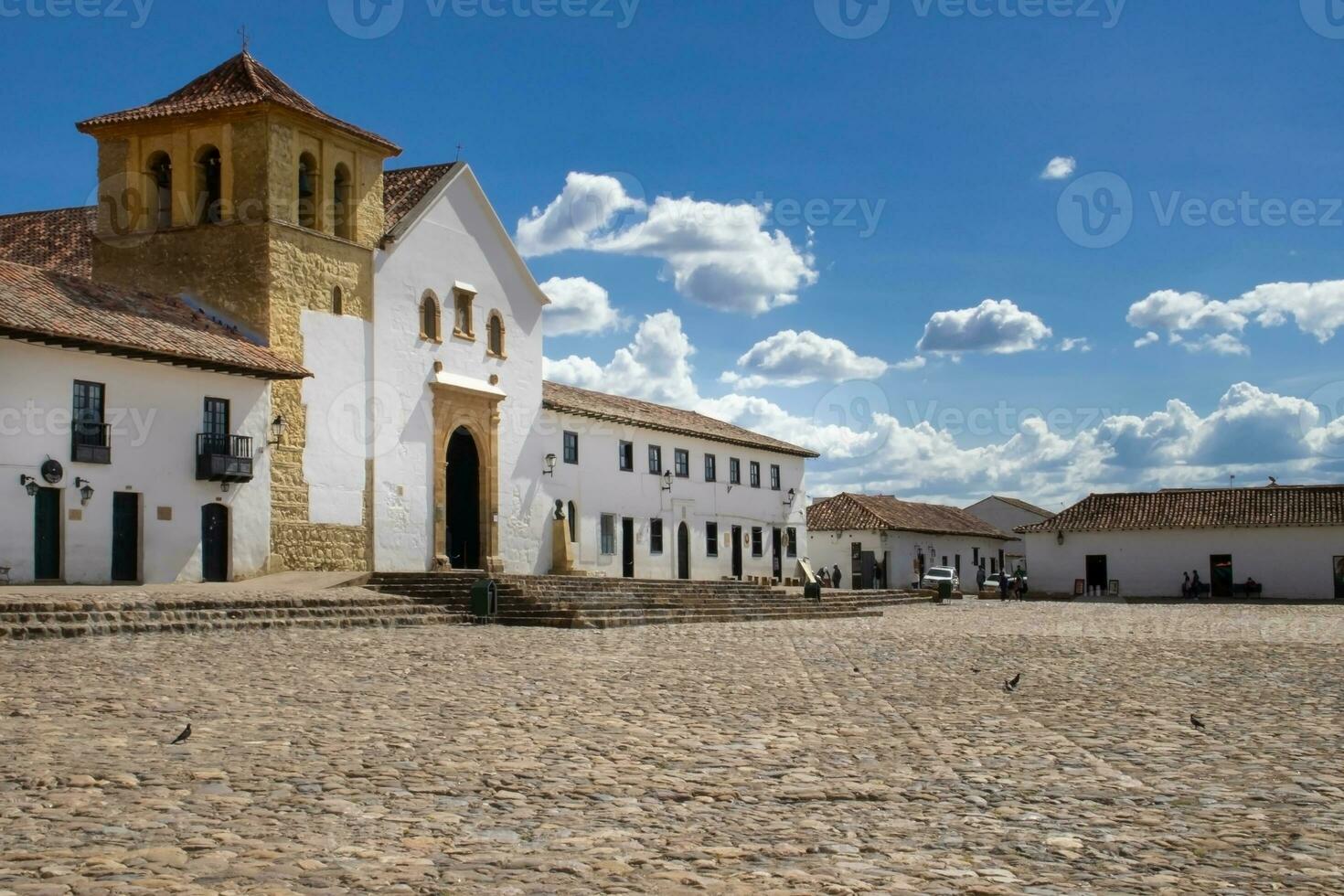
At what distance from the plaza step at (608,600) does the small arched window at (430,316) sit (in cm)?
649

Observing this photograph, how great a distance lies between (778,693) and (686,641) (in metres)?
7.42

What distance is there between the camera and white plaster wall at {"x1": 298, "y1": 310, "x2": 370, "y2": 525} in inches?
1078

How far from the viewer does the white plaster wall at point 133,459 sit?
21219 millimetres

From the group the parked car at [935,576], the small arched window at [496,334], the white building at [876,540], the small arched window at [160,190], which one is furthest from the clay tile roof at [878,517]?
the small arched window at [160,190]

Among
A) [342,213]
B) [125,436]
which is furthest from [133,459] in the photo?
[342,213]

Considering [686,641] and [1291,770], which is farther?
[686,641]

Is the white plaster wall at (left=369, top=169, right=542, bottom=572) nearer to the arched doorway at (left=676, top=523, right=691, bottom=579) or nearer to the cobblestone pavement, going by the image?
the arched doorway at (left=676, top=523, right=691, bottom=579)

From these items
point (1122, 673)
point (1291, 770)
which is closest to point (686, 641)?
point (1122, 673)

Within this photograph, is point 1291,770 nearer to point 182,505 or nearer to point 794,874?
point 794,874

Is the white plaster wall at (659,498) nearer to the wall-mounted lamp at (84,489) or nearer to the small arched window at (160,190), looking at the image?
the small arched window at (160,190)

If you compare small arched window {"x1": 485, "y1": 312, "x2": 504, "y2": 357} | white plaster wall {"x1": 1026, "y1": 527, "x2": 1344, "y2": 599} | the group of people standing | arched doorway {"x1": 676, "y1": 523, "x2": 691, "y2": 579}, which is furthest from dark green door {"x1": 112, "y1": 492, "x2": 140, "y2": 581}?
white plaster wall {"x1": 1026, "y1": 527, "x2": 1344, "y2": 599}

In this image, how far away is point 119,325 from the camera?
23.1 m

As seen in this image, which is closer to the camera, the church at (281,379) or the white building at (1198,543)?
the church at (281,379)

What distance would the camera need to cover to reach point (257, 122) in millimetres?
27125
